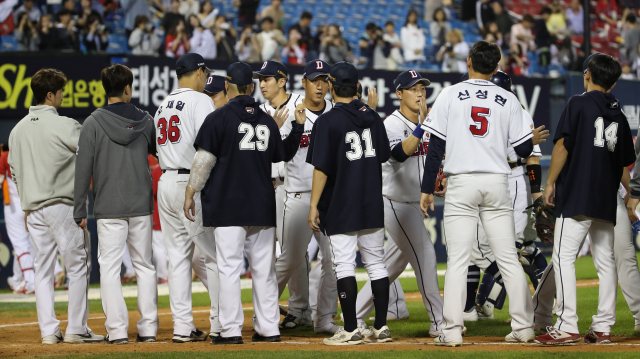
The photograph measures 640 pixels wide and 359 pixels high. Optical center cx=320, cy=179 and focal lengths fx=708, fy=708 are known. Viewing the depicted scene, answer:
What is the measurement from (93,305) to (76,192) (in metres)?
4.26

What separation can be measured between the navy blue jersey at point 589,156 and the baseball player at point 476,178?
12.9 inches

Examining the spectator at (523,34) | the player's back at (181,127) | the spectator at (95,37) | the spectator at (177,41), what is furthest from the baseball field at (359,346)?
the spectator at (523,34)

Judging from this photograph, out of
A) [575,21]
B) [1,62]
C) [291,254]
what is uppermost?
[575,21]

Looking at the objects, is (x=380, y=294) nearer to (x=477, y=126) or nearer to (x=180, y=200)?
(x=477, y=126)

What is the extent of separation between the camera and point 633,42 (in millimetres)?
19109

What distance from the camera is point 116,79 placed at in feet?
19.4

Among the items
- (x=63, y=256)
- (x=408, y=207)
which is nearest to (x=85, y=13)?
(x=63, y=256)

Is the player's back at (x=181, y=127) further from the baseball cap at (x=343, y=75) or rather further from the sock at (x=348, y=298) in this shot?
the sock at (x=348, y=298)

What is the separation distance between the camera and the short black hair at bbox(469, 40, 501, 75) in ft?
16.8

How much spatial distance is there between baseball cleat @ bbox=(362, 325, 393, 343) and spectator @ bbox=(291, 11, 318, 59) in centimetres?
1160

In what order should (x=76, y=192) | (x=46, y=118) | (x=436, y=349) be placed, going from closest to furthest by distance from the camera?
(x=436, y=349), (x=76, y=192), (x=46, y=118)

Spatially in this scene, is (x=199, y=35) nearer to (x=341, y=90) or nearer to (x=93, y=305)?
(x=93, y=305)

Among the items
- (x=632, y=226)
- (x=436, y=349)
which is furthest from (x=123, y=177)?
(x=632, y=226)

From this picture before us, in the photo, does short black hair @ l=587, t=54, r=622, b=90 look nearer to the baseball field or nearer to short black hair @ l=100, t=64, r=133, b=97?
the baseball field
